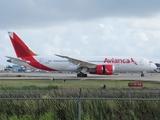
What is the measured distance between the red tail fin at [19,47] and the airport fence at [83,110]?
4184 centimetres

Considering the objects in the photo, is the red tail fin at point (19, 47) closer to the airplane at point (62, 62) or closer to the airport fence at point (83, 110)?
the airplane at point (62, 62)

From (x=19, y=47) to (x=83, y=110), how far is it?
141ft

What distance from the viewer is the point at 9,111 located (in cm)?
1209

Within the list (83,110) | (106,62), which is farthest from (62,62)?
(83,110)

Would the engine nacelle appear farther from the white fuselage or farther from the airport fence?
the airport fence

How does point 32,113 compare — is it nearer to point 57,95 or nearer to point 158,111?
point 57,95

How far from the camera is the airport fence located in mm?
11414

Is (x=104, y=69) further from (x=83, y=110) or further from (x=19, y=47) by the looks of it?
(x=83, y=110)

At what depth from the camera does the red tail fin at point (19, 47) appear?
175 ft

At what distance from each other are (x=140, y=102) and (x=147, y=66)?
1689 inches

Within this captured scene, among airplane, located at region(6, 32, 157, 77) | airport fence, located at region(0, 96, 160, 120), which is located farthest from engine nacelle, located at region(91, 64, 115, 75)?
airport fence, located at region(0, 96, 160, 120)

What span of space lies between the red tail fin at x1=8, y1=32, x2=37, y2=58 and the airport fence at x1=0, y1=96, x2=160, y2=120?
4184 cm

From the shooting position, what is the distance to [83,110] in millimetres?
11672

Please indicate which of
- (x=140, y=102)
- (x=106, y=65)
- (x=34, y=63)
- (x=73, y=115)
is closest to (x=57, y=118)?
(x=73, y=115)
